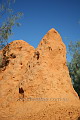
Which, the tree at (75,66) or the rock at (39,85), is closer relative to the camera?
the rock at (39,85)

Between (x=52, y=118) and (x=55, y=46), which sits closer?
(x=52, y=118)

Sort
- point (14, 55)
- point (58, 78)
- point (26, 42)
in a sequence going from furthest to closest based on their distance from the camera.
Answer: point (26, 42), point (14, 55), point (58, 78)

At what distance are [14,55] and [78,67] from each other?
656 inches

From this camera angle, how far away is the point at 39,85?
9.10 m

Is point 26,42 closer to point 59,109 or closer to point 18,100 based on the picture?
point 18,100

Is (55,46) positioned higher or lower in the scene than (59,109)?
higher

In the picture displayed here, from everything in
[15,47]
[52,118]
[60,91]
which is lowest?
[52,118]

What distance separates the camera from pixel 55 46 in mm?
11094

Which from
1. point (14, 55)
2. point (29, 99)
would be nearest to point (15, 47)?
point (14, 55)

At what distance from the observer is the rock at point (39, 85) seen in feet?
25.1

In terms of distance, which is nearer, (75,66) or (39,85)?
(39,85)

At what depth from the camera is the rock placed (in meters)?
7.66

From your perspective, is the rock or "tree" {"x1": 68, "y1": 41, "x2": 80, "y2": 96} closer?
the rock

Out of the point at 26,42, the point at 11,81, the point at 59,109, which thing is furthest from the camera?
the point at 26,42
